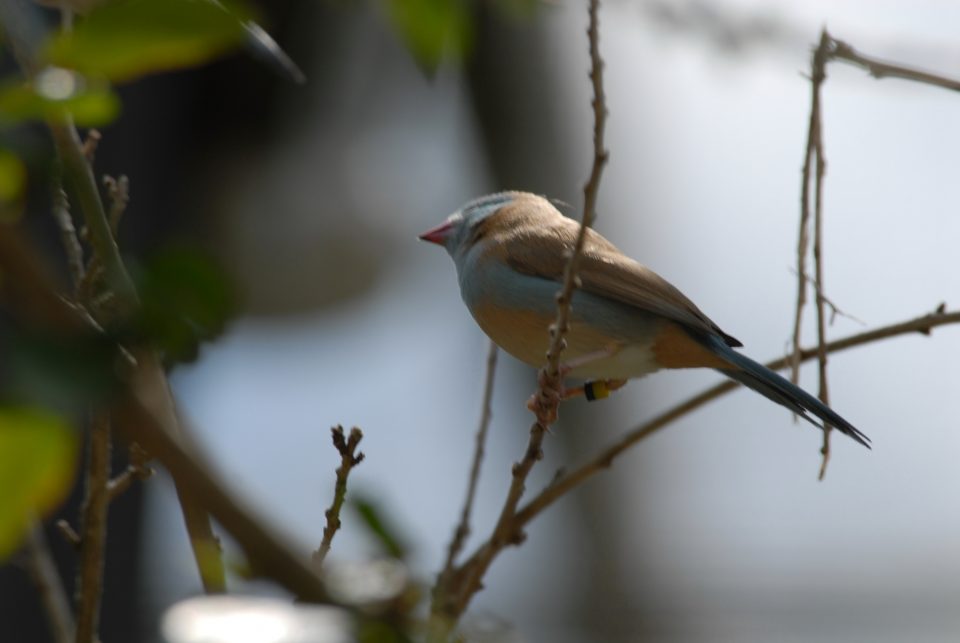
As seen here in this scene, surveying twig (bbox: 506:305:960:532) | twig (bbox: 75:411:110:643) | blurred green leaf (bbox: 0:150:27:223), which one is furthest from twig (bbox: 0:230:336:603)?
twig (bbox: 506:305:960:532)

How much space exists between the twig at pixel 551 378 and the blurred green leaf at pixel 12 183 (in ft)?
1.93

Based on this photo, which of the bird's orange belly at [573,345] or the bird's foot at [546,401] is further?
the bird's orange belly at [573,345]

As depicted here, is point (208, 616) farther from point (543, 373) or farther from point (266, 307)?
point (266, 307)

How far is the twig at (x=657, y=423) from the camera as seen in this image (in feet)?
6.60

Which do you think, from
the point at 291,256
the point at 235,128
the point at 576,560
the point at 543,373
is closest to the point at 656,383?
the point at 576,560

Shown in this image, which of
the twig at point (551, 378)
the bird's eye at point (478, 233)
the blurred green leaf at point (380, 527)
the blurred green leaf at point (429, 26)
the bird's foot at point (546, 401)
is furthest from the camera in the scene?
the bird's eye at point (478, 233)

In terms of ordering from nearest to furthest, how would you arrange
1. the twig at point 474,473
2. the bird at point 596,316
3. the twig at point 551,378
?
1. the twig at point 551,378
2. the twig at point 474,473
3. the bird at point 596,316

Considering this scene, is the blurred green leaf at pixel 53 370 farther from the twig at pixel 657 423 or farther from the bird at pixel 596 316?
the bird at pixel 596 316

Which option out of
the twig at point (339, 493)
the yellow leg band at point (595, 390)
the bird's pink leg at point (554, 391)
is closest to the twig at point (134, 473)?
the twig at point (339, 493)

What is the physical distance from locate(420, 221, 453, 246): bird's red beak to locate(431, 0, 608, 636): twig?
1318 mm

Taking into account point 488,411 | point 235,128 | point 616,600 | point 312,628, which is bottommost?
point 312,628

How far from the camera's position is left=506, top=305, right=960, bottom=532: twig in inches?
79.2

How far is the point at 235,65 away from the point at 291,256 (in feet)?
4.07

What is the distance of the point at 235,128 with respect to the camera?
7.65 m
